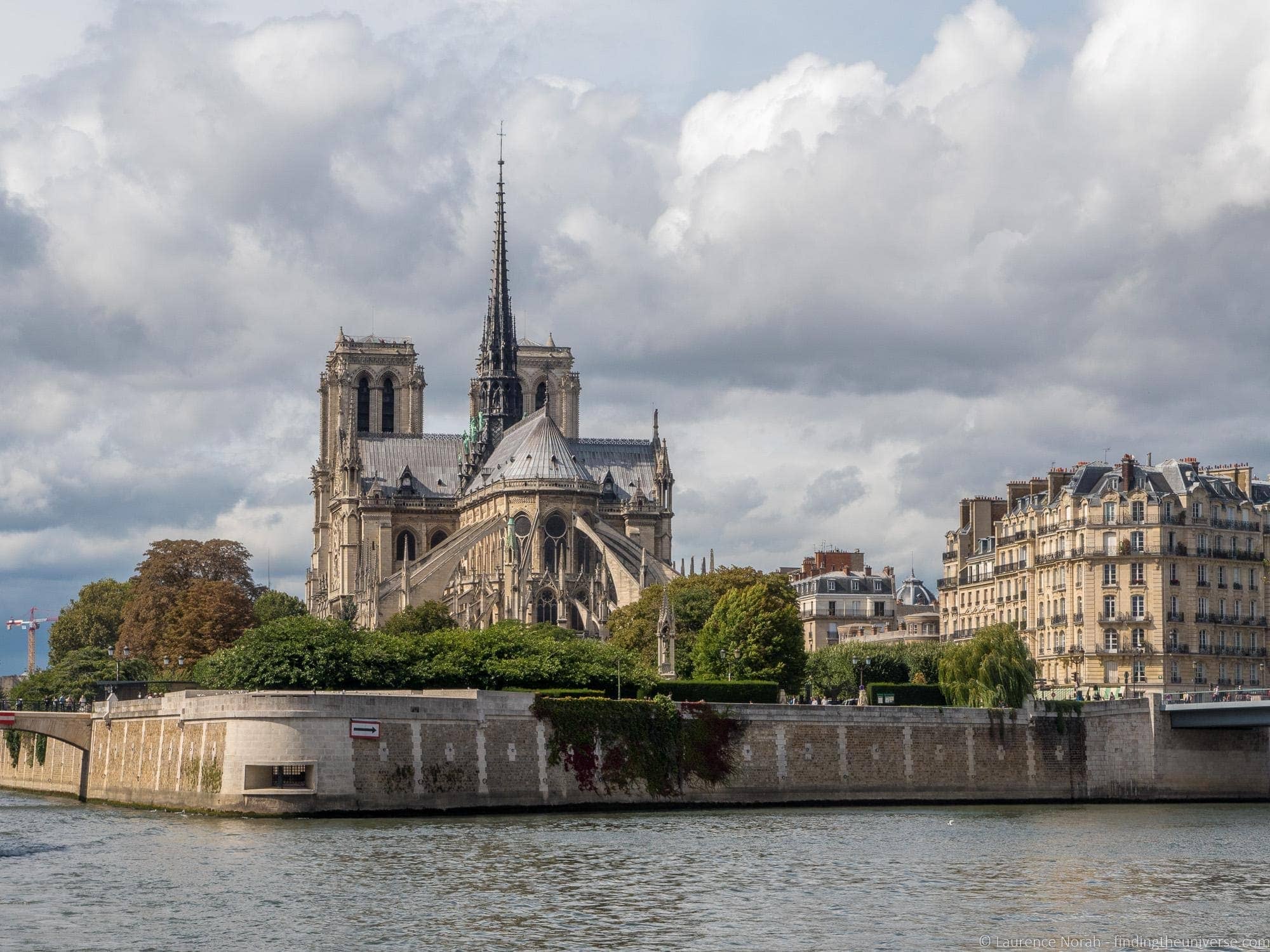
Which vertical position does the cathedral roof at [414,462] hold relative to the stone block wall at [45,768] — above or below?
above

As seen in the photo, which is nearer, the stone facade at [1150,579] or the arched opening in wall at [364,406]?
the stone facade at [1150,579]

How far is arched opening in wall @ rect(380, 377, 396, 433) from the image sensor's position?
18088cm

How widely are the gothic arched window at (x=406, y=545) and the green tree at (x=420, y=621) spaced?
118 ft

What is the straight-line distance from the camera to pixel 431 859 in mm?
52094

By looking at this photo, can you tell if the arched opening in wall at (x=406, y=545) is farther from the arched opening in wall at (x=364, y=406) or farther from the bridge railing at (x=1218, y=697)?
the bridge railing at (x=1218, y=697)

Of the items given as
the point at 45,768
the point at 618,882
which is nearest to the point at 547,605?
the point at 45,768

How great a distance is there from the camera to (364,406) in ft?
593

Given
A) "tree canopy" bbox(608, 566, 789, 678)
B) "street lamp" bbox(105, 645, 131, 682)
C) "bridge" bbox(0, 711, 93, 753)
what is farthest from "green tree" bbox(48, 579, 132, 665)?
"bridge" bbox(0, 711, 93, 753)

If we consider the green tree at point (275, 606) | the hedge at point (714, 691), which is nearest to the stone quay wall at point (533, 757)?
the hedge at point (714, 691)

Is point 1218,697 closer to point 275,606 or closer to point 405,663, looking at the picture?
point 405,663

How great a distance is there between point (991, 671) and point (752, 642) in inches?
700

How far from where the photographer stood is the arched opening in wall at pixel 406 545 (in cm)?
16312

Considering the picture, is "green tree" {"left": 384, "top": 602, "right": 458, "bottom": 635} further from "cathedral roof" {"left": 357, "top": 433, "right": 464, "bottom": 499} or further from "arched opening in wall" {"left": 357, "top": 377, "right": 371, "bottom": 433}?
"arched opening in wall" {"left": 357, "top": 377, "right": 371, "bottom": 433}

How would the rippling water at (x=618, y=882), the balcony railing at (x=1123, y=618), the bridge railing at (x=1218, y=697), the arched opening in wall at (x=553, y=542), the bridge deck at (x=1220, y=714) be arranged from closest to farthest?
the rippling water at (x=618, y=882) → the bridge deck at (x=1220, y=714) → the bridge railing at (x=1218, y=697) → the balcony railing at (x=1123, y=618) → the arched opening in wall at (x=553, y=542)
